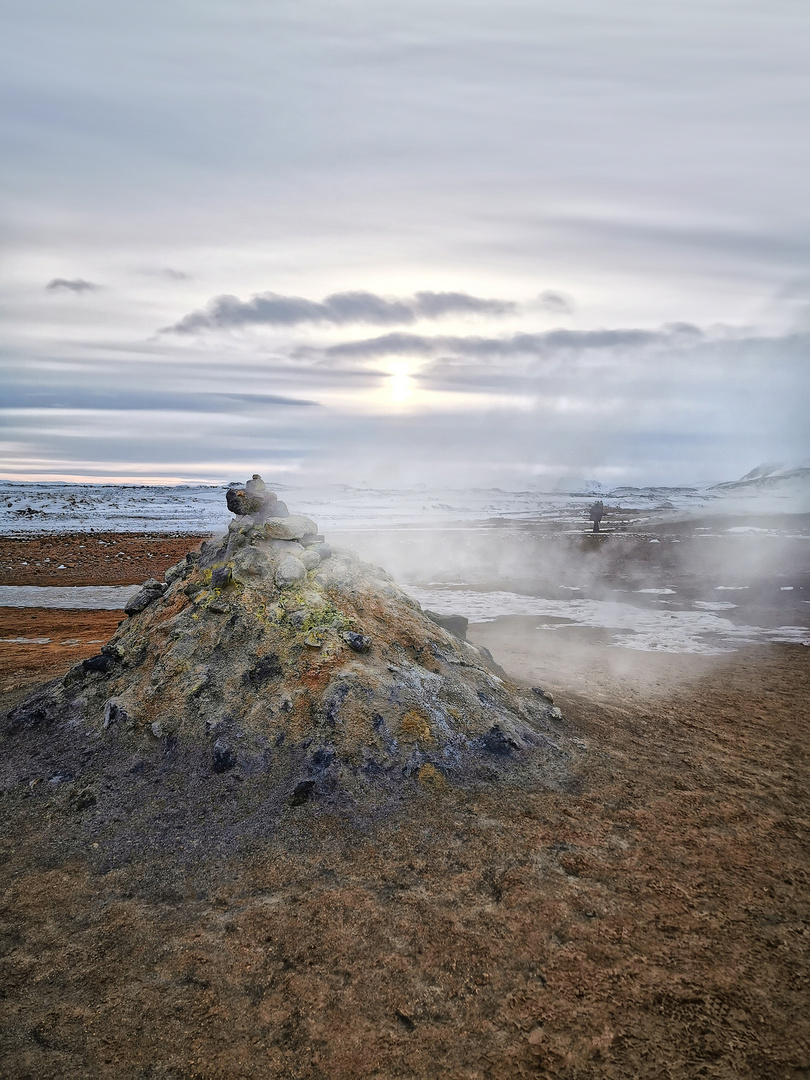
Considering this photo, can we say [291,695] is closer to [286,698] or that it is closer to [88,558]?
[286,698]

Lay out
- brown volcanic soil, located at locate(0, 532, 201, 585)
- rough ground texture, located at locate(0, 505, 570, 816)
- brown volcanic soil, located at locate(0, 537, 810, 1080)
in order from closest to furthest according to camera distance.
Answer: brown volcanic soil, located at locate(0, 537, 810, 1080), rough ground texture, located at locate(0, 505, 570, 816), brown volcanic soil, located at locate(0, 532, 201, 585)

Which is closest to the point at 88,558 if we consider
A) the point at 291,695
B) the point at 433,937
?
the point at 291,695

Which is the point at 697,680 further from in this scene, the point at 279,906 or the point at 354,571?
the point at 279,906

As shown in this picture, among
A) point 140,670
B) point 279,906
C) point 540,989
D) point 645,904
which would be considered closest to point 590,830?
point 645,904

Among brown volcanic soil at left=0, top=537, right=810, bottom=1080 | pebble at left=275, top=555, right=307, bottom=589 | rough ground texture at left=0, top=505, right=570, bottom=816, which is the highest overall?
pebble at left=275, top=555, right=307, bottom=589

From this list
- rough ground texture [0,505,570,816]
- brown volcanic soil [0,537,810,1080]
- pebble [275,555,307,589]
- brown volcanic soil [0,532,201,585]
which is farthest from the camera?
brown volcanic soil [0,532,201,585]

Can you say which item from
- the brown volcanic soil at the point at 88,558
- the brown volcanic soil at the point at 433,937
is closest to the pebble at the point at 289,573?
the brown volcanic soil at the point at 433,937

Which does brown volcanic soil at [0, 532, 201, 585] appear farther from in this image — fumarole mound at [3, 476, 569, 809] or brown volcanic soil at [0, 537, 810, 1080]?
brown volcanic soil at [0, 537, 810, 1080]

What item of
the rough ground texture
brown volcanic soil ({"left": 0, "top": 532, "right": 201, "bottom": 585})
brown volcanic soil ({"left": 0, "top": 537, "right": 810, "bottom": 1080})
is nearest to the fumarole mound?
the rough ground texture

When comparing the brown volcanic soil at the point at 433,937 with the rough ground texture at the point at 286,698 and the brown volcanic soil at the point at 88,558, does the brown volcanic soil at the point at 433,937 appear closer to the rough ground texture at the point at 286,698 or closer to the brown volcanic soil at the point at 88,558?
the rough ground texture at the point at 286,698

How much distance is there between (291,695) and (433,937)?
2.62m

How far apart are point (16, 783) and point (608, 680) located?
7.61 m

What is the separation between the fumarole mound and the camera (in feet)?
17.9

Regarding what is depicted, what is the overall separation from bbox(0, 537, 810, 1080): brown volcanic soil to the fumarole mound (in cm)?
32
